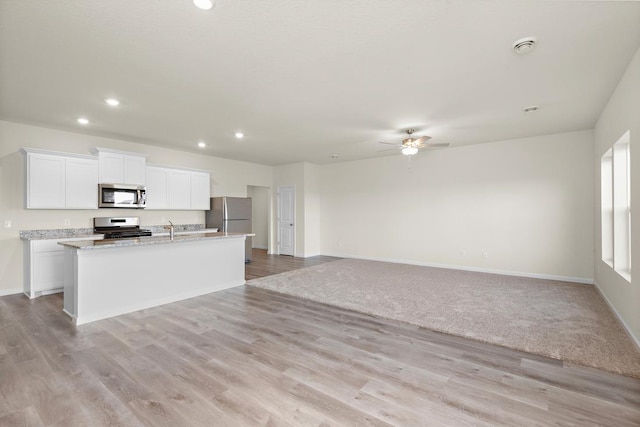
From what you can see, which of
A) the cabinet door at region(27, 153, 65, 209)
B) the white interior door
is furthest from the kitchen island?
the white interior door

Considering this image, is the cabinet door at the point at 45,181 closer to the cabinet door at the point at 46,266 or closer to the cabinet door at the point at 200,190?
the cabinet door at the point at 46,266

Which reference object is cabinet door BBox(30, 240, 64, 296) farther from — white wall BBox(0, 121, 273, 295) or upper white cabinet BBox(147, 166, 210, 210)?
upper white cabinet BBox(147, 166, 210, 210)

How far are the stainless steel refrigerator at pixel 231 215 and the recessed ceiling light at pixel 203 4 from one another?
5.37m

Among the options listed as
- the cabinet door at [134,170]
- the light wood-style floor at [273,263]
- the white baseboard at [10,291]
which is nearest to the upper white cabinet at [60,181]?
the cabinet door at [134,170]

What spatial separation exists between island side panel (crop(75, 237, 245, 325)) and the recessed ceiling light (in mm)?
2961

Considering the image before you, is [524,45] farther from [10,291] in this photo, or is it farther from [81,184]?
[10,291]

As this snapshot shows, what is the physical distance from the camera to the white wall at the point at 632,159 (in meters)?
2.74

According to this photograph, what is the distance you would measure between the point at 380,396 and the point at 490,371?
3.31 feet

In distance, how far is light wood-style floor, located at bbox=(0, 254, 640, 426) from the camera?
1882 millimetres

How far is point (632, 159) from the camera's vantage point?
115 inches

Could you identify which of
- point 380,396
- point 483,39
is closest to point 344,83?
point 483,39

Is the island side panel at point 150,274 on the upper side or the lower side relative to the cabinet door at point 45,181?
lower

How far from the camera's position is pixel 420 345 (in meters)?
2.88

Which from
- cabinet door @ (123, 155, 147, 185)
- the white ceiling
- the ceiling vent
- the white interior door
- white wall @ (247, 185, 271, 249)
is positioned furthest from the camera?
white wall @ (247, 185, 271, 249)
